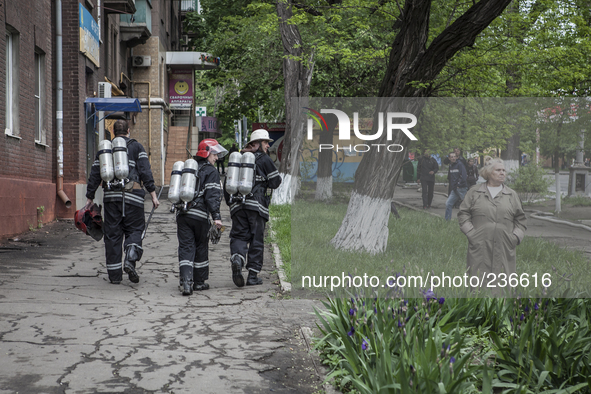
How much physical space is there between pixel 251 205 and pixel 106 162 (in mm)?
1830

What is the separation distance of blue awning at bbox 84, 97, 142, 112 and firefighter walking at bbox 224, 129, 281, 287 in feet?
30.4

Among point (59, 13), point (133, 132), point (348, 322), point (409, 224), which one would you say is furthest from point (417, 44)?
point (133, 132)

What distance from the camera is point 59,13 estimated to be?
15.2m

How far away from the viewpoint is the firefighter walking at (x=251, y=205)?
8078 millimetres

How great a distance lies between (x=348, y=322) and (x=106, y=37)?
19.4 meters

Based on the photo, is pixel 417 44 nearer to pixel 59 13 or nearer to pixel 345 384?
pixel 345 384

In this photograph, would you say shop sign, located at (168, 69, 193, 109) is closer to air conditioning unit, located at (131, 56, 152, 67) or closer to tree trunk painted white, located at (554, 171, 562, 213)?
air conditioning unit, located at (131, 56, 152, 67)

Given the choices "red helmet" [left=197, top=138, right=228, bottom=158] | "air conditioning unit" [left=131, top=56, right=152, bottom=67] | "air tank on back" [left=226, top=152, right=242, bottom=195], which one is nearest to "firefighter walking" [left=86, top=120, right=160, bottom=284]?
Answer: "red helmet" [left=197, top=138, right=228, bottom=158]

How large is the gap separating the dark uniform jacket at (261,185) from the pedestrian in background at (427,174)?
2702mm

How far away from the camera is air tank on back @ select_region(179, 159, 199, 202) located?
7578 mm

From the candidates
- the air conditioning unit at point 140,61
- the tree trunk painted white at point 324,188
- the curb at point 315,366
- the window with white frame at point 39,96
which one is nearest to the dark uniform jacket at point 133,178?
the tree trunk painted white at point 324,188

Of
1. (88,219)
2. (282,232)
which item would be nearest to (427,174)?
(88,219)

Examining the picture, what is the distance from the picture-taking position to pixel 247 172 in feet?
26.4

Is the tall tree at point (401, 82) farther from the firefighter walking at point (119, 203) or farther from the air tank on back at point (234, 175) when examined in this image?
the firefighter walking at point (119, 203)
